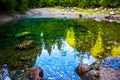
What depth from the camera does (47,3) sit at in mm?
75438

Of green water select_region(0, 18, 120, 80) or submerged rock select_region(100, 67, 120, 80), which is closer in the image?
submerged rock select_region(100, 67, 120, 80)

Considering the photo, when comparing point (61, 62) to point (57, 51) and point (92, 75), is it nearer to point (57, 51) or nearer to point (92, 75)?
point (57, 51)

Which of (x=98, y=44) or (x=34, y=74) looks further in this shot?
(x=98, y=44)

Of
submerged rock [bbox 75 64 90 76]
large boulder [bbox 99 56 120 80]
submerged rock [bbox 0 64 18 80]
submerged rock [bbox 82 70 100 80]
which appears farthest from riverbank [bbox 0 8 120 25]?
large boulder [bbox 99 56 120 80]

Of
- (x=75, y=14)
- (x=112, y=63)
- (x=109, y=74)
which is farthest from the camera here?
(x=75, y=14)

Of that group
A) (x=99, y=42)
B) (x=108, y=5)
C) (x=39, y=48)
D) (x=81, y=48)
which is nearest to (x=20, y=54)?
(x=39, y=48)

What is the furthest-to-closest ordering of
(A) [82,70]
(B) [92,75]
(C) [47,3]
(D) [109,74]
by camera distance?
(C) [47,3] < (A) [82,70] < (B) [92,75] < (D) [109,74]

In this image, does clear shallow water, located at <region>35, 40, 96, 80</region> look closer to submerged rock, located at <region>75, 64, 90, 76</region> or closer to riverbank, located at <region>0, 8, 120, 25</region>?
submerged rock, located at <region>75, 64, 90, 76</region>

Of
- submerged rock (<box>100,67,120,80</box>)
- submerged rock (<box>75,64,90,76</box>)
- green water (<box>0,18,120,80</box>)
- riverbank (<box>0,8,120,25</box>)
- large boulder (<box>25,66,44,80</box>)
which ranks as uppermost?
submerged rock (<box>100,67,120,80</box>)

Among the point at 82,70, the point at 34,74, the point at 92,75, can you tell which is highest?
the point at 92,75

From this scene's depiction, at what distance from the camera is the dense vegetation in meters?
53.6

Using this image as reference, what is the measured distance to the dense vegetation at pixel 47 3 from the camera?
176 ft

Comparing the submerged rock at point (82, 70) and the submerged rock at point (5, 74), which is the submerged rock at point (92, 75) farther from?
the submerged rock at point (5, 74)

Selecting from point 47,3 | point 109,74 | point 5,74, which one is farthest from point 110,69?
point 47,3
